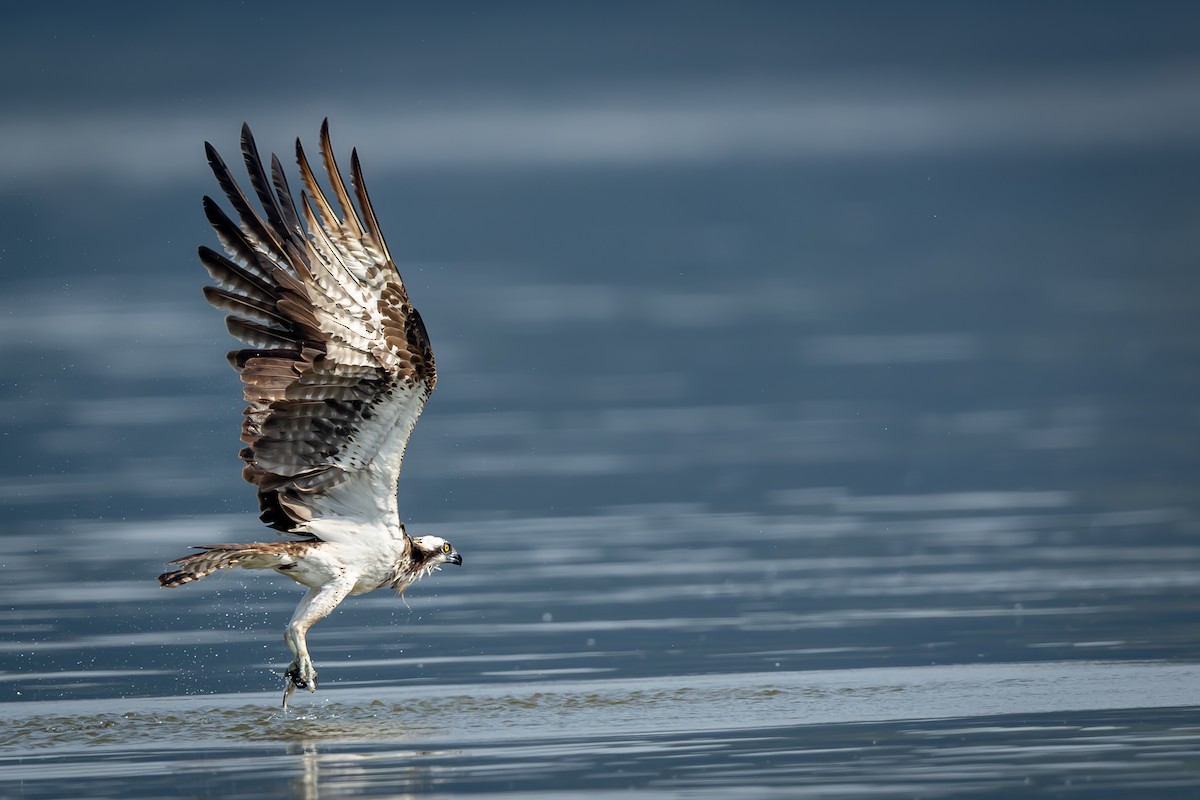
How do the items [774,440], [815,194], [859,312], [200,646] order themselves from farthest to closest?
[815,194]
[859,312]
[774,440]
[200,646]

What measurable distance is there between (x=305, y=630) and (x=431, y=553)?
114 cm

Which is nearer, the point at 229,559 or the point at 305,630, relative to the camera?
the point at 305,630

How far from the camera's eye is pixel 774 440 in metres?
20.4

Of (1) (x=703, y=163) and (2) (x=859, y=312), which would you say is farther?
→ (1) (x=703, y=163)

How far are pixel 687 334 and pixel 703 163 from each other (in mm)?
39698

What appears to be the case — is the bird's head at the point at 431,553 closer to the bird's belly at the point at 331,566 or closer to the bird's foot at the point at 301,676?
the bird's belly at the point at 331,566

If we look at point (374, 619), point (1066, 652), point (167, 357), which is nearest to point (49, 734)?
point (374, 619)

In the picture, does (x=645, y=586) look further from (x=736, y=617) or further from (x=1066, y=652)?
(x=1066, y=652)

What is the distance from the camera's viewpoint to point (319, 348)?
1219 cm

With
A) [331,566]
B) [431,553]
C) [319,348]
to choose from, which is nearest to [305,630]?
[331,566]

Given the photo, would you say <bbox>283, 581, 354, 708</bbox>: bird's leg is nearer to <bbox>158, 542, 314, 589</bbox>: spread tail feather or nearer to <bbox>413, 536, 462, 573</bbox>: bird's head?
<bbox>158, 542, 314, 589</bbox>: spread tail feather

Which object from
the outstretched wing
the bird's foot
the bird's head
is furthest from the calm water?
the outstretched wing

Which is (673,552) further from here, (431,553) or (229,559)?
(229,559)

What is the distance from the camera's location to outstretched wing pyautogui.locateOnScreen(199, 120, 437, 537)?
39.1 ft
